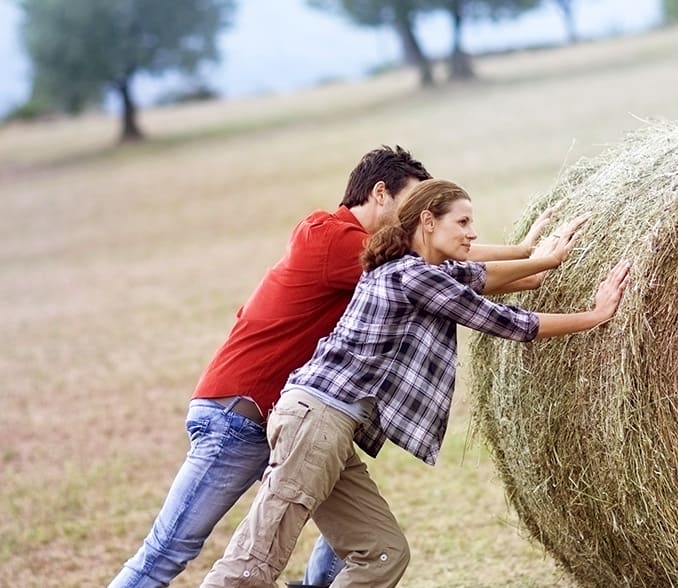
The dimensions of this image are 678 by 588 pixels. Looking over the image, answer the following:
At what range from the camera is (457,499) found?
697 cm

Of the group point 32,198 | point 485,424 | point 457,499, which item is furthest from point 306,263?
point 32,198

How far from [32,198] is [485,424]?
2500 centimetres

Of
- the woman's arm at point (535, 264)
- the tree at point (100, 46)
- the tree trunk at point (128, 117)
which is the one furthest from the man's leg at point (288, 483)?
the tree at point (100, 46)

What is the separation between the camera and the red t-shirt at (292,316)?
439 centimetres

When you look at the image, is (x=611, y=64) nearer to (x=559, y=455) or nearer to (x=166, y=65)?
(x=166, y=65)

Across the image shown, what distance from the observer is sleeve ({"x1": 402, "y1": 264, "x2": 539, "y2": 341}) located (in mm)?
4078

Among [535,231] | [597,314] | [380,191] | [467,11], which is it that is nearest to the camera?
[597,314]

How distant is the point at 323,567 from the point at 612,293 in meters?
1.61

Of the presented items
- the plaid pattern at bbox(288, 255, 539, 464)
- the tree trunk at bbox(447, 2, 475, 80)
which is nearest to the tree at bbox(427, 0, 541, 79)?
the tree trunk at bbox(447, 2, 475, 80)

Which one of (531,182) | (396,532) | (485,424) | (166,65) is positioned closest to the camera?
(396,532)

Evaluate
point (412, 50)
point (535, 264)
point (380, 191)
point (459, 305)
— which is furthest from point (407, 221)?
point (412, 50)

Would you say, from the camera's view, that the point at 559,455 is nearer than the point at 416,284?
No

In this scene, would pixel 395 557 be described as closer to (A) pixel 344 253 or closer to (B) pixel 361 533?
(B) pixel 361 533

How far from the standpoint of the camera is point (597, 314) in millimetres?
4203
